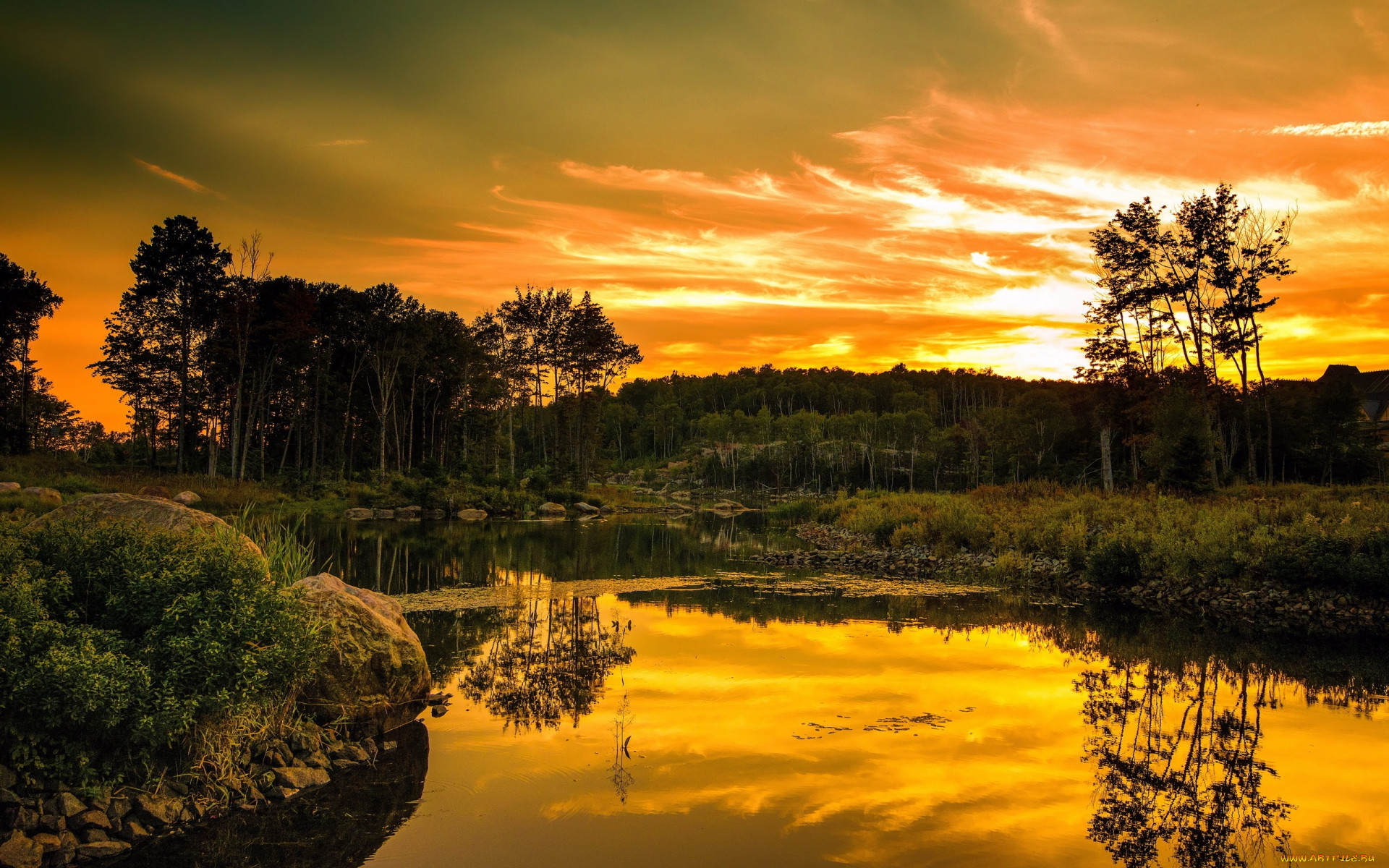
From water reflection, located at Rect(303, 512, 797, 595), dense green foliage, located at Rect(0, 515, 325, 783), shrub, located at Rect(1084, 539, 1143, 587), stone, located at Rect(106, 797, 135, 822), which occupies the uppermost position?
dense green foliage, located at Rect(0, 515, 325, 783)

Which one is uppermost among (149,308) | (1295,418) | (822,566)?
(149,308)

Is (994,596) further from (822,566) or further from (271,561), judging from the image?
(271,561)

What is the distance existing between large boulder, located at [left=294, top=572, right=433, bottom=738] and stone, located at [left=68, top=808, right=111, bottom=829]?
7.81ft

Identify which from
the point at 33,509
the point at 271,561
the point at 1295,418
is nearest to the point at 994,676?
the point at 271,561

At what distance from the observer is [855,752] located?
848 centimetres

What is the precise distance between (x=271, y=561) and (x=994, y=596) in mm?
15301

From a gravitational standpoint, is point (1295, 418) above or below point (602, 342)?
below

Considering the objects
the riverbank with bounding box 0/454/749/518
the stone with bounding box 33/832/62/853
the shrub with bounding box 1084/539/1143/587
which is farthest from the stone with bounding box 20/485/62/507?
the shrub with bounding box 1084/539/1143/587

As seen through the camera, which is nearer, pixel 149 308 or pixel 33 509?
pixel 33 509

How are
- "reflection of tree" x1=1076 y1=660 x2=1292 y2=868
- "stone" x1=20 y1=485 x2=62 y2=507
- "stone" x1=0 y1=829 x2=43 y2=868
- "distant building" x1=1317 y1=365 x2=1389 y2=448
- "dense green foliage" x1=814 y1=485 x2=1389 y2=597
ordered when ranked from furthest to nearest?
"distant building" x1=1317 y1=365 x2=1389 y2=448, "stone" x1=20 y1=485 x2=62 y2=507, "dense green foliage" x1=814 y1=485 x2=1389 y2=597, "reflection of tree" x1=1076 y1=660 x2=1292 y2=868, "stone" x1=0 y1=829 x2=43 y2=868

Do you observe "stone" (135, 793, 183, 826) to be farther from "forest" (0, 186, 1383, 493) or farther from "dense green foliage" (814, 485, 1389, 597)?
"forest" (0, 186, 1383, 493)

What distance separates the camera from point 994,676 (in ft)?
38.3

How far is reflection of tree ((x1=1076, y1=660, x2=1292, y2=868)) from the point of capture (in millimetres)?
6543

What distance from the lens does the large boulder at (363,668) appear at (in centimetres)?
866
